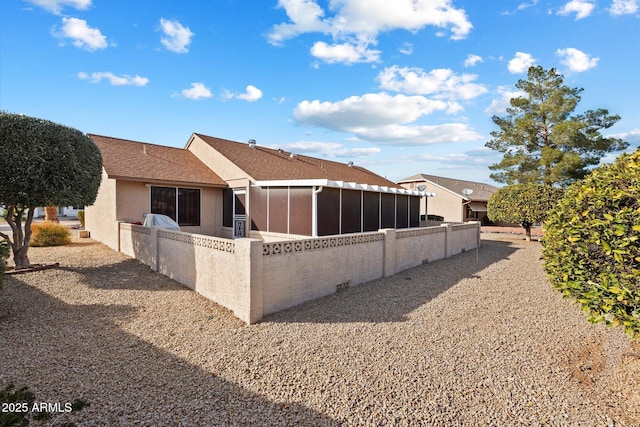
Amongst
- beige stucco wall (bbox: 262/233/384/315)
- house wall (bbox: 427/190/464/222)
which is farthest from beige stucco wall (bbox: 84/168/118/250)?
house wall (bbox: 427/190/464/222)

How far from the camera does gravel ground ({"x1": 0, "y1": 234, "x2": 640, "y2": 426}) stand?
3422 millimetres

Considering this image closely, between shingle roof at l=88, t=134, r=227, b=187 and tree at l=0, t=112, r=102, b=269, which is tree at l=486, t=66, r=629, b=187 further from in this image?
tree at l=0, t=112, r=102, b=269

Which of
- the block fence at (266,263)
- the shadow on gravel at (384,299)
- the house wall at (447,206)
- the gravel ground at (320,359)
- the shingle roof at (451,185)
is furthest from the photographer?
the shingle roof at (451,185)

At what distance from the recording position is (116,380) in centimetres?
394

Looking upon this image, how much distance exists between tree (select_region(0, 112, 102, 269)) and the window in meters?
4.47

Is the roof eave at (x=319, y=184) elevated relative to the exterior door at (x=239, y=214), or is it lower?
elevated

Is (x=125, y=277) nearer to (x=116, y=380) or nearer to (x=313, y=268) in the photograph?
(x=313, y=268)

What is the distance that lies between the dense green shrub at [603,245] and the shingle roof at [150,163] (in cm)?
1389

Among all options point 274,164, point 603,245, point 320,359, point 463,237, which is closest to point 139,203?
point 274,164

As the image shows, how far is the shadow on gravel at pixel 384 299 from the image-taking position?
6.30 m

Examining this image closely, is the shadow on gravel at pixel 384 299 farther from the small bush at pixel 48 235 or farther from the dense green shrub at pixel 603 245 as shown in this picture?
the small bush at pixel 48 235

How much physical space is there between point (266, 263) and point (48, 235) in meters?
12.9

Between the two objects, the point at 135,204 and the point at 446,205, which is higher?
the point at 446,205

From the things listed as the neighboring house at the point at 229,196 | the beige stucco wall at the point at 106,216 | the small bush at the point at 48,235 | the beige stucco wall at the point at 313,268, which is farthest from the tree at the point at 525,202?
the small bush at the point at 48,235
